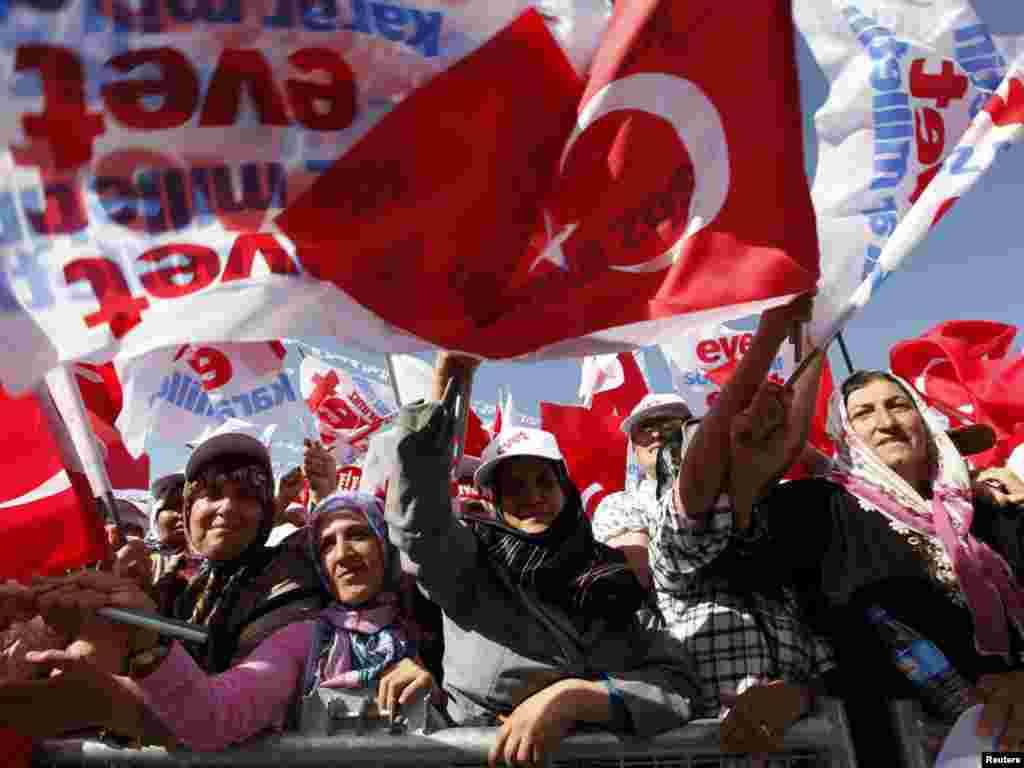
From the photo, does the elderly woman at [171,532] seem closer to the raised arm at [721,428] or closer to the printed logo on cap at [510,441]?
the printed logo on cap at [510,441]

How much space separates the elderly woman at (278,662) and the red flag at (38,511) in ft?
2.32

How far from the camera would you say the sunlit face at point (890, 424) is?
126 inches

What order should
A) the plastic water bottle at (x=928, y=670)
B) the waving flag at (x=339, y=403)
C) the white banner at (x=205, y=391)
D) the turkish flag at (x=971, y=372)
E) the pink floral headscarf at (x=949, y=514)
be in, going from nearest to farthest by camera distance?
the plastic water bottle at (x=928, y=670)
the pink floral headscarf at (x=949, y=514)
the white banner at (x=205, y=391)
the turkish flag at (x=971, y=372)
the waving flag at (x=339, y=403)

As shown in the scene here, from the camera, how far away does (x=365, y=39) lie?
2404mm

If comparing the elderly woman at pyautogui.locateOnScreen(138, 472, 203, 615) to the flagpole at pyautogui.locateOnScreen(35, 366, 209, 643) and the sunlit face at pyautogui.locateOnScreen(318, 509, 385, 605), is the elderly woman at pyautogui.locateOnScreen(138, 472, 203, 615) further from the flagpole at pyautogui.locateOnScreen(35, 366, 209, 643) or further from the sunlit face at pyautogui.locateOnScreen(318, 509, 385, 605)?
the flagpole at pyautogui.locateOnScreen(35, 366, 209, 643)

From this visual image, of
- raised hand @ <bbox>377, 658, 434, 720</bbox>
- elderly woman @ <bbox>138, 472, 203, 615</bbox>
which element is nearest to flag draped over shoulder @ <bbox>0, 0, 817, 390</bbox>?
raised hand @ <bbox>377, 658, 434, 720</bbox>

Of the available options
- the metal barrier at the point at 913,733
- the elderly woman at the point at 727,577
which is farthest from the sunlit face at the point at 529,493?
the metal barrier at the point at 913,733

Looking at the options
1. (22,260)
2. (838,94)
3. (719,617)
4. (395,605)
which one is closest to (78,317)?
(22,260)

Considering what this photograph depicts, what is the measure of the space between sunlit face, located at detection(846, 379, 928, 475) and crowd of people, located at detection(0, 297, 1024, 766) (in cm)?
14

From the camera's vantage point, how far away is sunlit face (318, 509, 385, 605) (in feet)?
9.07

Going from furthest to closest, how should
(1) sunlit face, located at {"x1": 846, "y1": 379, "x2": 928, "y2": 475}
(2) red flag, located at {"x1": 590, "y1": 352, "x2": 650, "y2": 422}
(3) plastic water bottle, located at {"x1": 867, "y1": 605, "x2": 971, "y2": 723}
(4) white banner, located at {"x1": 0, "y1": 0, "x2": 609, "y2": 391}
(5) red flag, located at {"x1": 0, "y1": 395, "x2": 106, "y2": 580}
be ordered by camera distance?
(2) red flag, located at {"x1": 590, "y1": 352, "x2": 650, "y2": 422} → (1) sunlit face, located at {"x1": 846, "y1": 379, "x2": 928, "y2": 475} → (5) red flag, located at {"x1": 0, "y1": 395, "x2": 106, "y2": 580} → (3) plastic water bottle, located at {"x1": 867, "y1": 605, "x2": 971, "y2": 723} → (4) white banner, located at {"x1": 0, "y1": 0, "x2": 609, "y2": 391}

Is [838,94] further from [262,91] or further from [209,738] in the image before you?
[209,738]

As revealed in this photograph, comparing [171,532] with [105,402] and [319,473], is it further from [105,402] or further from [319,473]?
[105,402]

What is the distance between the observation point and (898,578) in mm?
2709
